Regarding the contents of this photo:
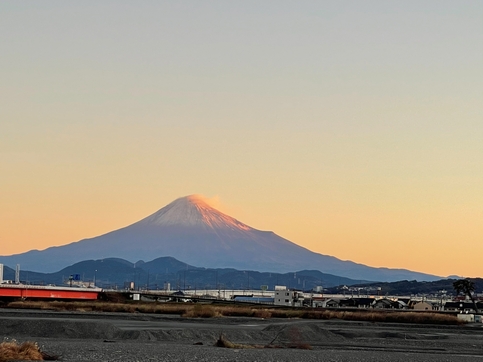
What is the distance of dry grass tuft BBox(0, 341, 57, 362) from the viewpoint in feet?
94.6

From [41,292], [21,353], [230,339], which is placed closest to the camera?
[21,353]

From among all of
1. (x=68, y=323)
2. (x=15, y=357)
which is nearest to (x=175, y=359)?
(x=15, y=357)

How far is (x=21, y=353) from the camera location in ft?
97.8

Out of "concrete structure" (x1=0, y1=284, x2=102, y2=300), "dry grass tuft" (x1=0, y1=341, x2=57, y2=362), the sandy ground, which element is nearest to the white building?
"concrete structure" (x1=0, y1=284, x2=102, y2=300)

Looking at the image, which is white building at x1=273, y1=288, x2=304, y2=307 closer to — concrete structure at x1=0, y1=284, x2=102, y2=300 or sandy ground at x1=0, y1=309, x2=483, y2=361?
concrete structure at x1=0, y1=284, x2=102, y2=300

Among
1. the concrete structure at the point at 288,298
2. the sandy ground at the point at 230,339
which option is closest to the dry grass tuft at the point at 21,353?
the sandy ground at the point at 230,339

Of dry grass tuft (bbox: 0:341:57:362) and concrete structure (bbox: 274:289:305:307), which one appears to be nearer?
dry grass tuft (bbox: 0:341:57:362)

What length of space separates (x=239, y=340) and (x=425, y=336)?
1827 cm

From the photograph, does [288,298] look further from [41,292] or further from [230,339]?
[230,339]

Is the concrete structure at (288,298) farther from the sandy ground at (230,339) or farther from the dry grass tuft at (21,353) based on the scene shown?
the dry grass tuft at (21,353)

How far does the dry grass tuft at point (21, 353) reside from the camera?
94.6 ft

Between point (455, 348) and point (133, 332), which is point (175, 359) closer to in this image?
point (133, 332)

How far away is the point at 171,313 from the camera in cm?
9156

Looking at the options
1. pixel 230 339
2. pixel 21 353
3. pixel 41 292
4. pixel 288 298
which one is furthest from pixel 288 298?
pixel 21 353
